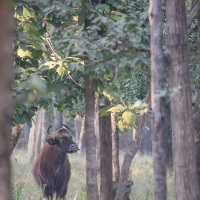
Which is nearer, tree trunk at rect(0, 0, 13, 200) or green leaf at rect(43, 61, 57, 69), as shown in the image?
tree trunk at rect(0, 0, 13, 200)

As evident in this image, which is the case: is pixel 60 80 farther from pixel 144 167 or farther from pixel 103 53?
pixel 144 167

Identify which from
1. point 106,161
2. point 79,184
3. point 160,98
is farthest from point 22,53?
point 79,184

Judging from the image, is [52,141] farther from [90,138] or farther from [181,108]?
[181,108]

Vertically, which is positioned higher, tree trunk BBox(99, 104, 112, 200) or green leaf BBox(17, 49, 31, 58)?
green leaf BBox(17, 49, 31, 58)

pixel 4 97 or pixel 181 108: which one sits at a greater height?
pixel 181 108

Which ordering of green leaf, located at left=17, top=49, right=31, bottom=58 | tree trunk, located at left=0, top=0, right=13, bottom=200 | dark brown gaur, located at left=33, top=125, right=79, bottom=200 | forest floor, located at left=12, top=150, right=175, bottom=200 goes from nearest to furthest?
tree trunk, located at left=0, top=0, right=13, bottom=200 → green leaf, located at left=17, top=49, right=31, bottom=58 → forest floor, located at left=12, top=150, right=175, bottom=200 → dark brown gaur, located at left=33, top=125, right=79, bottom=200

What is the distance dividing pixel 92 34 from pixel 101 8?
642 millimetres

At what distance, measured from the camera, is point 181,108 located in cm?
538

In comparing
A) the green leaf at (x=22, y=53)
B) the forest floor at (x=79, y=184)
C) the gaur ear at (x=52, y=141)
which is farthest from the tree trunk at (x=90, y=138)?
the gaur ear at (x=52, y=141)

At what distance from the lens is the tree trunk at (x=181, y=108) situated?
5.39 metres

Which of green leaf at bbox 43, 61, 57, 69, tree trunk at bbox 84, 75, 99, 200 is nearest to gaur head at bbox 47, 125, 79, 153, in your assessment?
tree trunk at bbox 84, 75, 99, 200

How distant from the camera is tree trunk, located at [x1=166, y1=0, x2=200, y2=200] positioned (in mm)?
5391

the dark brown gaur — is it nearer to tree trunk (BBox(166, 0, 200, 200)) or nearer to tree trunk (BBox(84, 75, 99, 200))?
tree trunk (BBox(84, 75, 99, 200))

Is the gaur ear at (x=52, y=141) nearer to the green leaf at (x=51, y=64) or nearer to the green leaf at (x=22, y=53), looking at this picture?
the green leaf at (x=22, y=53)
